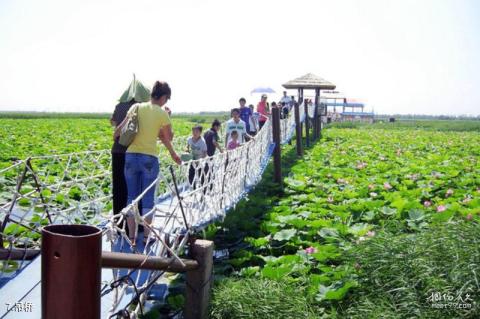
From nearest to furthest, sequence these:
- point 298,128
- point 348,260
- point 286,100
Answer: point 348,260 < point 298,128 < point 286,100

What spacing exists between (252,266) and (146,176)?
4.10 feet

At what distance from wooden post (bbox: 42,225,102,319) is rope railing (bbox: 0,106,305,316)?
0.67 m

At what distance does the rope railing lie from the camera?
2.53 meters

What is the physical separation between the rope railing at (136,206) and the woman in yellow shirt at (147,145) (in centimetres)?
10

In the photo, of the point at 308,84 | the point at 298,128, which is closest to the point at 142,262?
the point at 298,128

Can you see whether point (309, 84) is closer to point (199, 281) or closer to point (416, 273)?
point (416, 273)

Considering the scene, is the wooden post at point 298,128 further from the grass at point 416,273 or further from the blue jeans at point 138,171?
the blue jeans at point 138,171

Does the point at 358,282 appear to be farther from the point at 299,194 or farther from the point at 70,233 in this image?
the point at 299,194

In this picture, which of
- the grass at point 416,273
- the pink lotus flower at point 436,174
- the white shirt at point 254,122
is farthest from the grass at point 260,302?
the white shirt at point 254,122

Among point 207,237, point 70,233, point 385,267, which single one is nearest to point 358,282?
point 385,267

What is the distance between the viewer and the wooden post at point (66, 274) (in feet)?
4.51

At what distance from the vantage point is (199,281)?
2.80 m

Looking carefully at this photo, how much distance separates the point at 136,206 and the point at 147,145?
0.99 m

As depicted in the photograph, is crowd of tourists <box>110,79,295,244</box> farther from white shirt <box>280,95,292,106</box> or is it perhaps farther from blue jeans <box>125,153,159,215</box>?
white shirt <box>280,95,292,106</box>
